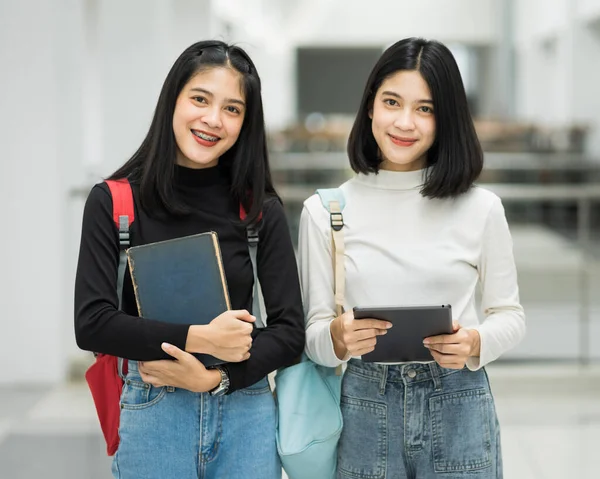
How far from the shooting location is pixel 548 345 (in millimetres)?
5598

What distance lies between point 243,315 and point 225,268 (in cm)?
16

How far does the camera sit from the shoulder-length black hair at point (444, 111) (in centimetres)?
202

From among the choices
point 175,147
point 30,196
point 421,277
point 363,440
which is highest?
point 175,147

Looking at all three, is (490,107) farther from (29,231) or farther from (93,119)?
(29,231)

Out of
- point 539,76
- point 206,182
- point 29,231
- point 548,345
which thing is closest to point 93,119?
point 29,231

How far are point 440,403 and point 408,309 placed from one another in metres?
0.33

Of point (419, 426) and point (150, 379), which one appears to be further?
point (419, 426)

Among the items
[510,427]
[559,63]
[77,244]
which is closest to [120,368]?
[510,427]

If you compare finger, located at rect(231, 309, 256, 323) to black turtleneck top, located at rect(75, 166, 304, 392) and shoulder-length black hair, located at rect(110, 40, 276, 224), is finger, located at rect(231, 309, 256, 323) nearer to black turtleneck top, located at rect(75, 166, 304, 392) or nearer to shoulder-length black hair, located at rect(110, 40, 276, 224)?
black turtleneck top, located at rect(75, 166, 304, 392)

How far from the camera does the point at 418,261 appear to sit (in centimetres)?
204

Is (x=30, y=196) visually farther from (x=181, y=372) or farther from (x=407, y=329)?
(x=407, y=329)

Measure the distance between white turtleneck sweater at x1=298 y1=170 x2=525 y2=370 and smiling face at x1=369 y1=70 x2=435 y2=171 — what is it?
12 centimetres

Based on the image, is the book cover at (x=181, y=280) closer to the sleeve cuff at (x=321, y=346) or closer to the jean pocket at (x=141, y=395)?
the jean pocket at (x=141, y=395)

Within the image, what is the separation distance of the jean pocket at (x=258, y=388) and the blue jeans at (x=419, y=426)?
225 mm
